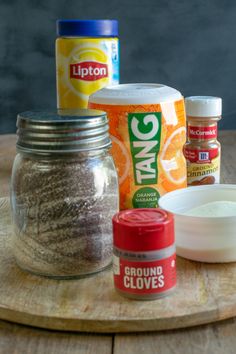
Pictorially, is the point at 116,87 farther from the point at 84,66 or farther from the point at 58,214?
the point at 58,214

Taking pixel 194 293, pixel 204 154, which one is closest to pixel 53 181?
pixel 194 293

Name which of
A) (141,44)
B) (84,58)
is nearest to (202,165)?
(84,58)

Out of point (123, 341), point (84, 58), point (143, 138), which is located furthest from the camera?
point (84, 58)

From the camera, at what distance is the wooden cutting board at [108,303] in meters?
0.58

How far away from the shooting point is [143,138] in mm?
816

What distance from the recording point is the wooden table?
1.81 ft

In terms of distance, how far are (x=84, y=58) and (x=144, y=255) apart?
520mm

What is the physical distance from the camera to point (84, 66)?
1.04 meters

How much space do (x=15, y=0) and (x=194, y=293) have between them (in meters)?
1.39

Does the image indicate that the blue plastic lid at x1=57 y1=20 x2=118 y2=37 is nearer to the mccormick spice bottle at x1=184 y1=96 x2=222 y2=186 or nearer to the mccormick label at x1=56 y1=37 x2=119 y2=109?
the mccormick label at x1=56 y1=37 x2=119 y2=109

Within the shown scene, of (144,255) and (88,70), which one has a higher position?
(88,70)

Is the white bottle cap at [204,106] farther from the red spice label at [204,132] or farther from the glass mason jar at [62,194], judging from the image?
the glass mason jar at [62,194]

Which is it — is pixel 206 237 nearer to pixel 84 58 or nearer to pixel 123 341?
pixel 123 341

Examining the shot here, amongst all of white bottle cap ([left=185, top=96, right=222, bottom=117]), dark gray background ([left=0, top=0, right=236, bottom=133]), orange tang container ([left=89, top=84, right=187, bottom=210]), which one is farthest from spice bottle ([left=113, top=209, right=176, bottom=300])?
dark gray background ([left=0, top=0, right=236, bottom=133])
